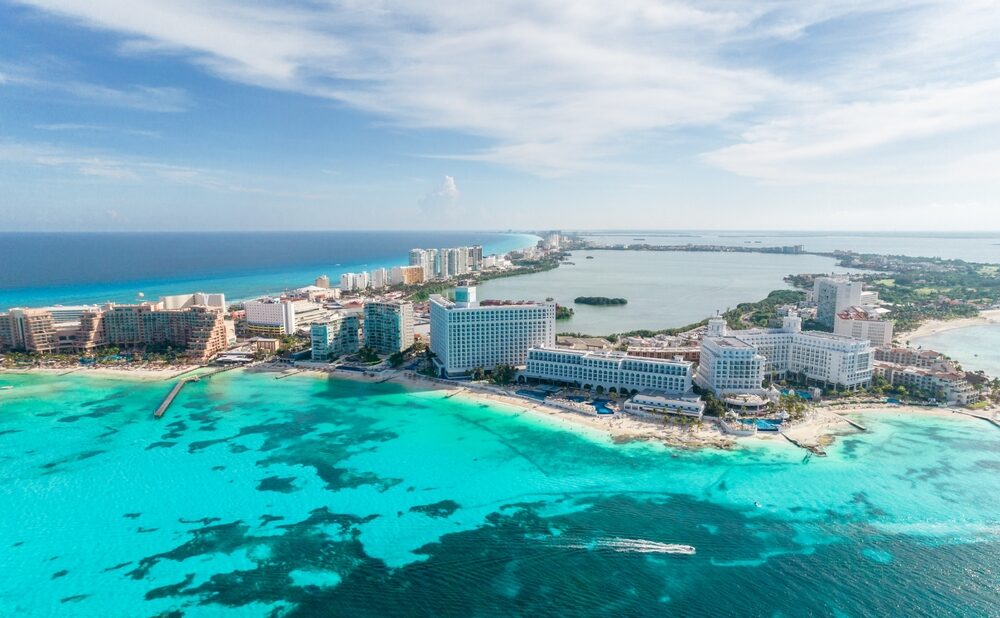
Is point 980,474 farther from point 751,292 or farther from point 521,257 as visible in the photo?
point 521,257

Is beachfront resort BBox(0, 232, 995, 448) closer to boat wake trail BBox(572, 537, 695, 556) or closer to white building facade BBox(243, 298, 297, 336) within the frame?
white building facade BBox(243, 298, 297, 336)

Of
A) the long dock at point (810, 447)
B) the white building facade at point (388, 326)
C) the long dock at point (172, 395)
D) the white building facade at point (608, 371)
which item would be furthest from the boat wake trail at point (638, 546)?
the white building facade at point (388, 326)

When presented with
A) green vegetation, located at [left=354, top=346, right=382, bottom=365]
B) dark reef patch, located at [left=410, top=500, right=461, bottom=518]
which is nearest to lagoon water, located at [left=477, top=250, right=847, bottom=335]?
green vegetation, located at [left=354, top=346, right=382, bottom=365]

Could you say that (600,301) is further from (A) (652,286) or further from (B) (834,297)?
(B) (834,297)

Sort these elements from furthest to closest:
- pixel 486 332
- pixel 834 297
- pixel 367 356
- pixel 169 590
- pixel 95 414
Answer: pixel 834 297 → pixel 367 356 → pixel 486 332 → pixel 95 414 → pixel 169 590

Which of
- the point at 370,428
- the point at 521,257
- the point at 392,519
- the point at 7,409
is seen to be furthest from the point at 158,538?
the point at 521,257

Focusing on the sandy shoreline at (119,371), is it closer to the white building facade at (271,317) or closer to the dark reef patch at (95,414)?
the dark reef patch at (95,414)

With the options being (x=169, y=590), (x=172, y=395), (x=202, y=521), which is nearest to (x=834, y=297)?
(x=202, y=521)
